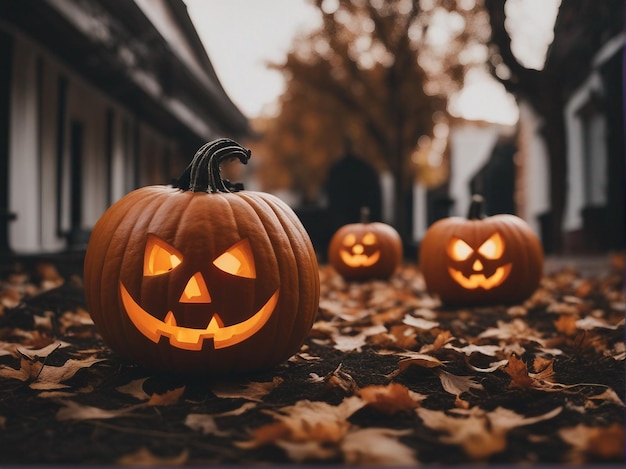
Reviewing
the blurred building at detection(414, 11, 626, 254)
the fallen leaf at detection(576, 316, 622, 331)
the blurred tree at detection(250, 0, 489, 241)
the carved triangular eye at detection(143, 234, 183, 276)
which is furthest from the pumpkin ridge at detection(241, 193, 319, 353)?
→ the blurred tree at detection(250, 0, 489, 241)

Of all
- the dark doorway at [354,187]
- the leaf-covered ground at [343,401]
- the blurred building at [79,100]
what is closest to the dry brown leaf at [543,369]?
the leaf-covered ground at [343,401]

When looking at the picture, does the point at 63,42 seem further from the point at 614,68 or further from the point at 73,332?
the point at 614,68

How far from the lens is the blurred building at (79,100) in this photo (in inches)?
255

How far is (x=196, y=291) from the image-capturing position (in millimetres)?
2012

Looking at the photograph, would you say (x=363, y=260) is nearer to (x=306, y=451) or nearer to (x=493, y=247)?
(x=493, y=247)

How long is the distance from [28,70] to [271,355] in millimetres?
6247

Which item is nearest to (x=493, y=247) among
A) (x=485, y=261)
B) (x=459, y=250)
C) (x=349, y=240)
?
(x=485, y=261)

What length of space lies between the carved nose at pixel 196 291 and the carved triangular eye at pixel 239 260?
0.09 m

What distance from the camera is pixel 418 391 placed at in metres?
1.96

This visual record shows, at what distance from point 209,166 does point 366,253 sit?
3882 mm

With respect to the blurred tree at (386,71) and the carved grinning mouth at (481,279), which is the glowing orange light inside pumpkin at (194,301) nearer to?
the carved grinning mouth at (481,279)

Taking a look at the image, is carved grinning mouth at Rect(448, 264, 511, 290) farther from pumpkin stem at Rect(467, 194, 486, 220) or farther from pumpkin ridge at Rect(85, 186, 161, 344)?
pumpkin ridge at Rect(85, 186, 161, 344)

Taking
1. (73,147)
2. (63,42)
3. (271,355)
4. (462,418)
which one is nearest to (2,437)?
(271,355)

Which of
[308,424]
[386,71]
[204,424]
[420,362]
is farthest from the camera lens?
[386,71]
